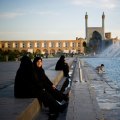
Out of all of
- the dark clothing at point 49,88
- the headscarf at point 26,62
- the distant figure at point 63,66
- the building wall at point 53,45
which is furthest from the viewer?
the building wall at point 53,45

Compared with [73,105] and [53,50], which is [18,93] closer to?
[73,105]

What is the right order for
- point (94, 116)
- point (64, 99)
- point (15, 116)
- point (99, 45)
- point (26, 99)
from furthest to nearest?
point (99, 45), point (64, 99), point (26, 99), point (94, 116), point (15, 116)

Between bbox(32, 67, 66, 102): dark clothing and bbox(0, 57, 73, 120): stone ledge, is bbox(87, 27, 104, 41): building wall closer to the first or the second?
bbox(32, 67, 66, 102): dark clothing

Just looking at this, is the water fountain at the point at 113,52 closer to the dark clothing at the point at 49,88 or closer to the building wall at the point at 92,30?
the building wall at the point at 92,30

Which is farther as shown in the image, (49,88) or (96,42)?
(96,42)

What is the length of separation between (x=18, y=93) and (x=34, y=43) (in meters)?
96.6

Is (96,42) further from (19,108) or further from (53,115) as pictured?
(19,108)

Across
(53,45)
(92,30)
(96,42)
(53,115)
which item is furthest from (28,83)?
(53,45)

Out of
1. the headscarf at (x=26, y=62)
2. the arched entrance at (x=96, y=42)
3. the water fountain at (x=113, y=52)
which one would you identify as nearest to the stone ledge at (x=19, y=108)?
the headscarf at (x=26, y=62)

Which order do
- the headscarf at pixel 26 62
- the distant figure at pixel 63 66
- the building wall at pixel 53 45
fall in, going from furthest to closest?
the building wall at pixel 53 45, the distant figure at pixel 63 66, the headscarf at pixel 26 62

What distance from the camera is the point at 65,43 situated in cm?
10100

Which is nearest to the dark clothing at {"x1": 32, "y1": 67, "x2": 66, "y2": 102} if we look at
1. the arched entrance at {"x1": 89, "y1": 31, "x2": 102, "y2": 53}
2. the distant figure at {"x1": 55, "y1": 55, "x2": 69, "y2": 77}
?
the distant figure at {"x1": 55, "y1": 55, "x2": 69, "y2": 77}

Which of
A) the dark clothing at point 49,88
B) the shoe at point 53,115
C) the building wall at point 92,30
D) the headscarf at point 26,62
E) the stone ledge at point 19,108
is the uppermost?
the building wall at point 92,30

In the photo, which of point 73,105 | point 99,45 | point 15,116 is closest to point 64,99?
point 73,105
